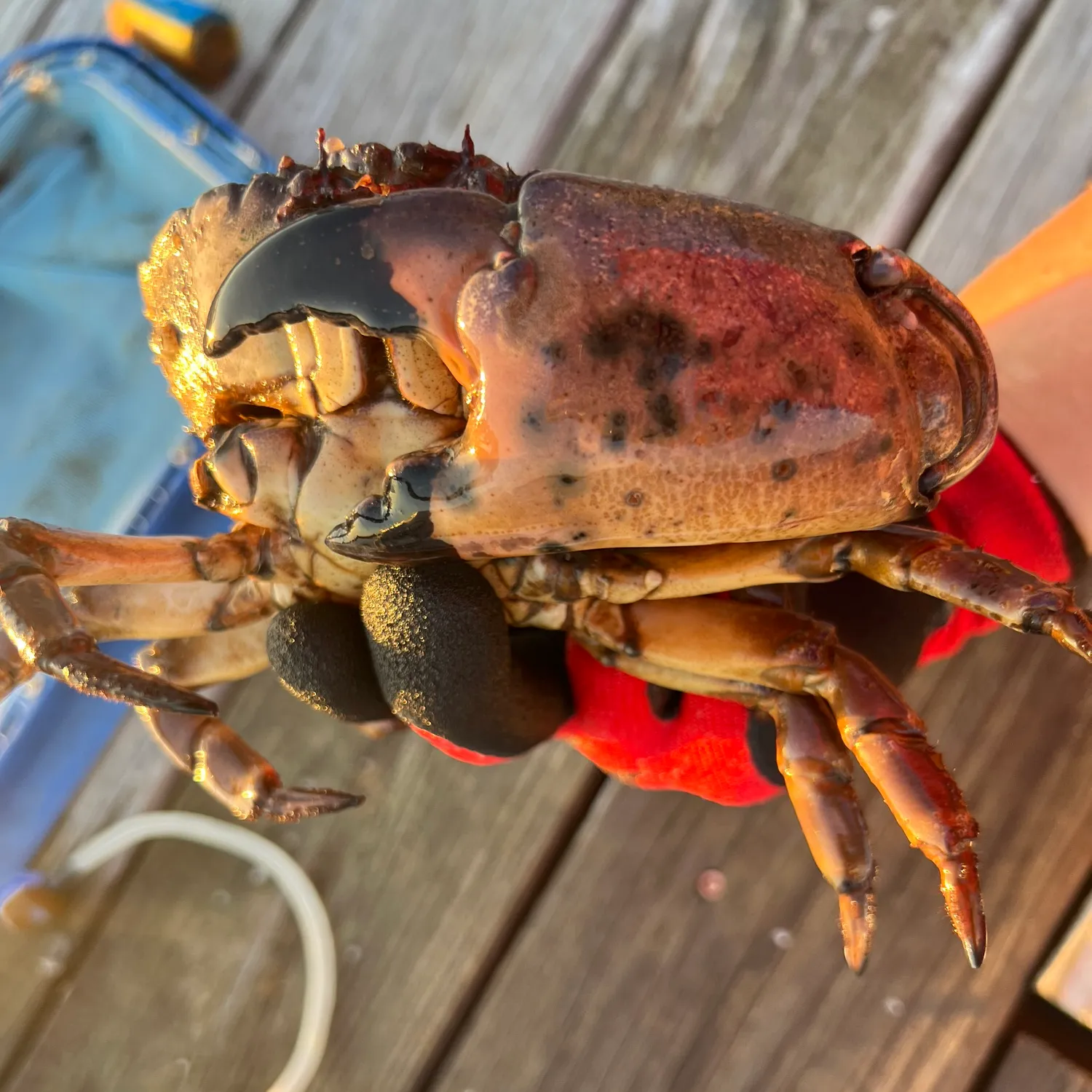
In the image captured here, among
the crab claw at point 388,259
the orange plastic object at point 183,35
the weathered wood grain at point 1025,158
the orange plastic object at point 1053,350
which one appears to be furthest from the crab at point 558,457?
the orange plastic object at point 183,35

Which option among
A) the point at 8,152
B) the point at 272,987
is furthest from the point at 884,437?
the point at 8,152

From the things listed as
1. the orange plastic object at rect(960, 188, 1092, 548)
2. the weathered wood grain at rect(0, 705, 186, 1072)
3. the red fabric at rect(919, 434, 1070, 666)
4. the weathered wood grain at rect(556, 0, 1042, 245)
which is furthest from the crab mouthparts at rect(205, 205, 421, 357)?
the weathered wood grain at rect(0, 705, 186, 1072)

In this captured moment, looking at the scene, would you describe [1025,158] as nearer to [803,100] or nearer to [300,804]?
[803,100]

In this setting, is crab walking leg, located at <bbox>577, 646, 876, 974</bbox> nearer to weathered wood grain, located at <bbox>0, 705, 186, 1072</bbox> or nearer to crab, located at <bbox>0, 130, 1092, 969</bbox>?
crab, located at <bbox>0, 130, 1092, 969</bbox>

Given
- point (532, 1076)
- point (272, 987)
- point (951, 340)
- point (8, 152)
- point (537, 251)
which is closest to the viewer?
point (537, 251)

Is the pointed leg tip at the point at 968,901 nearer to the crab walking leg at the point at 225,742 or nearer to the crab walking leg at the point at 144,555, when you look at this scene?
the crab walking leg at the point at 225,742

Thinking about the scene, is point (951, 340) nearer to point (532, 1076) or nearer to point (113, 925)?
point (532, 1076)

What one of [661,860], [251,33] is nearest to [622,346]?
[661,860]
